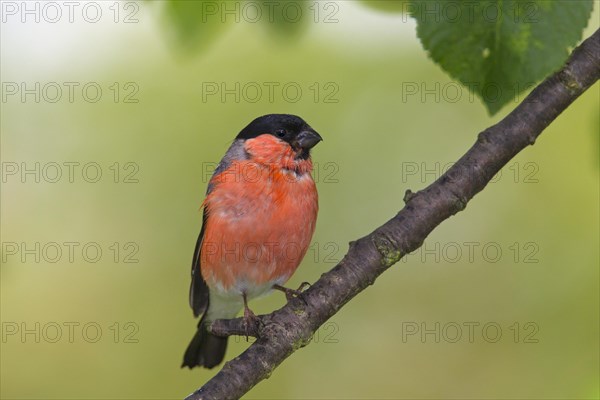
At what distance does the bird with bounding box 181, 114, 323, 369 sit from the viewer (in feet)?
17.9

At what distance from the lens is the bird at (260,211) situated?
5.45 metres

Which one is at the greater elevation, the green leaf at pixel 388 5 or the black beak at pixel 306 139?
the black beak at pixel 306 139

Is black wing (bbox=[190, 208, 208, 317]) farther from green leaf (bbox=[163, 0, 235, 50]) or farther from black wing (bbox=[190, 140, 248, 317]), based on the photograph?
green leaf (bbox=[163, 0, 235, 50])

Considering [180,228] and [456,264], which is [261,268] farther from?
[456,264]

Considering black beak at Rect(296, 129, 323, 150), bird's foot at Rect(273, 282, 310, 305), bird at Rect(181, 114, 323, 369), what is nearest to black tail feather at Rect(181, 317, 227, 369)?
bird at Rect(181, 114, 323, 369)

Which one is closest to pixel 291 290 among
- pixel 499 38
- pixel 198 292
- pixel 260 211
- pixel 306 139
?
pixel 260 211

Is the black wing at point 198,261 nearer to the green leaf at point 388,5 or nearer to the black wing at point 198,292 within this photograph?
the black wing at point 198,292

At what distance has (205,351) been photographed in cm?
683

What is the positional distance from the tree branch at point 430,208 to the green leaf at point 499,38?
1272 millimetres

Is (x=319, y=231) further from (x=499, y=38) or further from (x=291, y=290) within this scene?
(x=499, y=38)

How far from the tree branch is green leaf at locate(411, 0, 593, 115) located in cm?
127

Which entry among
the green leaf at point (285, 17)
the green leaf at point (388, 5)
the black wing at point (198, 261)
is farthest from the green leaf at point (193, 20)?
the black wing at point (198, 261)

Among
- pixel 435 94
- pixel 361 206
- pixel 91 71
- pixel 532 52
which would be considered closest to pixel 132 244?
pixel 91 71

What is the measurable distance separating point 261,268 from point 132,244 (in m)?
2.70
